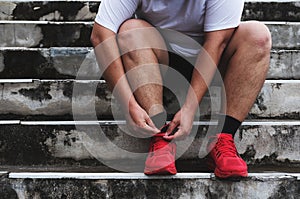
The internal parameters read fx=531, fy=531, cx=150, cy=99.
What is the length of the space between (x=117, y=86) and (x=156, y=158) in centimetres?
34

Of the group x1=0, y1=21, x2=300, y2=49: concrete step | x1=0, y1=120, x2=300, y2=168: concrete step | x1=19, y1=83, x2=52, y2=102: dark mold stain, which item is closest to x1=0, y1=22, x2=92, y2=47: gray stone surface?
x1=0, y1=21, x2=300, y2=49: concrete step

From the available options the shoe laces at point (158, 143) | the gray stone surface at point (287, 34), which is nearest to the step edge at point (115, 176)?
the shoe laces at point (158, 143)

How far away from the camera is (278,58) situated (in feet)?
9.05

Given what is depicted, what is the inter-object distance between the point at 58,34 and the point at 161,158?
1.42 meters

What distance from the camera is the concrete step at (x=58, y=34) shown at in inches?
119

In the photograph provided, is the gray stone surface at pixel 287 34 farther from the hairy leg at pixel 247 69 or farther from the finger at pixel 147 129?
the finger at pixel 147 129

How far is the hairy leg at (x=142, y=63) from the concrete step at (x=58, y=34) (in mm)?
982

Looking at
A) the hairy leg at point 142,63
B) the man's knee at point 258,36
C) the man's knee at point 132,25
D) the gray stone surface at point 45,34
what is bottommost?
the gray stone surface at point 45,34

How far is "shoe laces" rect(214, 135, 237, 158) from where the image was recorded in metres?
1.92

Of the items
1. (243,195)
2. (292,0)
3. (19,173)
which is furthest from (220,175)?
(292,0)

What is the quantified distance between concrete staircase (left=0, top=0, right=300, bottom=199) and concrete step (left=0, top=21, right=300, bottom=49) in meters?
0.01

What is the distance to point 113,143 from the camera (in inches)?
85.4

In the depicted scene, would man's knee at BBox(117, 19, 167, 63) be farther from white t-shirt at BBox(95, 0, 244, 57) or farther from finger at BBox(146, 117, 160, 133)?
finger at BBox(146, 117, 160, 133)

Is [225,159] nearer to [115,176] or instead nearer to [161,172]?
[161,172]
